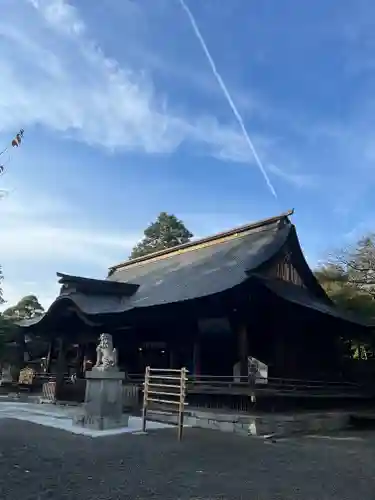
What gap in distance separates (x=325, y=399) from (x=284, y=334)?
2378mm

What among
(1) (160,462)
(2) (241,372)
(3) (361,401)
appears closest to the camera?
(1) (160,462)

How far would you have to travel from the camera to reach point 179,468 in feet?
19.7

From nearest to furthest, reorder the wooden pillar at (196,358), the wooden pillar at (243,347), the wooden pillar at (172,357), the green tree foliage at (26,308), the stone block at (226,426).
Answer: the stone block at (226,426) → the wooden pillar at (243,347) → the wooden pillar at (196,358) → the wooden pillar at (172,357) → the green tree foliage at (26,308)

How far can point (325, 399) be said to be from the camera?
14234 mm

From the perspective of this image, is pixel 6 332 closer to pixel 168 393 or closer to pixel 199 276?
pixel 199 276

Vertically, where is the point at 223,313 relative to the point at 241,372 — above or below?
above

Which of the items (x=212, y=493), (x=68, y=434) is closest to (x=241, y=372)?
(x=68, y=434)

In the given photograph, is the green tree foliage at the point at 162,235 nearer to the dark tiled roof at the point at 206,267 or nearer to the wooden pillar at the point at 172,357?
the dark tiled roof at the point at 206,267

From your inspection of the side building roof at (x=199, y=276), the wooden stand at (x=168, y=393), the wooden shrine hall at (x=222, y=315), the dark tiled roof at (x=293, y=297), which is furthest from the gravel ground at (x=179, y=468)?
the side building roof at (x=199, y=276)

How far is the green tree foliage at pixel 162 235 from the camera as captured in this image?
37.5 meters

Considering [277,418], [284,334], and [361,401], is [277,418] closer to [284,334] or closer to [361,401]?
[284,334]

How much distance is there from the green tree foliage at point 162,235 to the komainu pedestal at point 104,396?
26549 millimetres

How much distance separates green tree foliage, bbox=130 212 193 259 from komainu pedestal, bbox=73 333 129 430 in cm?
2655

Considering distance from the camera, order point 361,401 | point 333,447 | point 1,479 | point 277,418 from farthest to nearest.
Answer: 1. point 361,401
2. point 277,418
3. point 333,447
4. point 1,479
